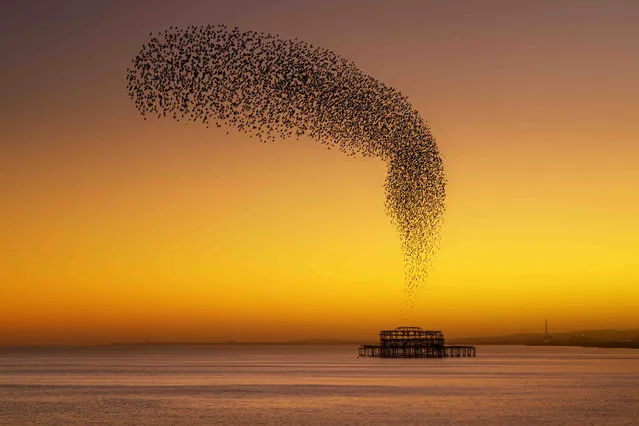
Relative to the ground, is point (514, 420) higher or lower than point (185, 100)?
lower

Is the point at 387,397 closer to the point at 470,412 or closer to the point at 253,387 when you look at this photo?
the point at 470,412

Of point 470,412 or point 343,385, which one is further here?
point 343,385

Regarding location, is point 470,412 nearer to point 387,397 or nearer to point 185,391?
point 387,397

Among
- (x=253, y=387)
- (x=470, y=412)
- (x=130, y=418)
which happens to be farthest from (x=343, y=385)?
(x=130, y=418)

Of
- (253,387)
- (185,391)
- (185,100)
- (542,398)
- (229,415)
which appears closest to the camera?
(185,100)

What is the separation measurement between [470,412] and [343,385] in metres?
41.5

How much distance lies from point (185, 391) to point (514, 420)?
4790cm

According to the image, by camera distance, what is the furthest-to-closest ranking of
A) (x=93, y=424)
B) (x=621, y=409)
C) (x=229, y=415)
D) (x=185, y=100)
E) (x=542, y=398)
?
(x=542, y=398) → (x=621, y=409) → (x=229, y=415) → (x=93, y=424) → (x=185, y=100)

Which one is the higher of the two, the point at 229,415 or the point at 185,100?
the point at 185,100

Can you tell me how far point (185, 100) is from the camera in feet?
164

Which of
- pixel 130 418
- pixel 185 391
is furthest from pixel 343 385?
pixel 130 418

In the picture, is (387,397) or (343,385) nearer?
(387,397)

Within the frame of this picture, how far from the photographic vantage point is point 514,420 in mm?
70625

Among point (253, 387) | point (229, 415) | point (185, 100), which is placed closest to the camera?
point (185, 100)
